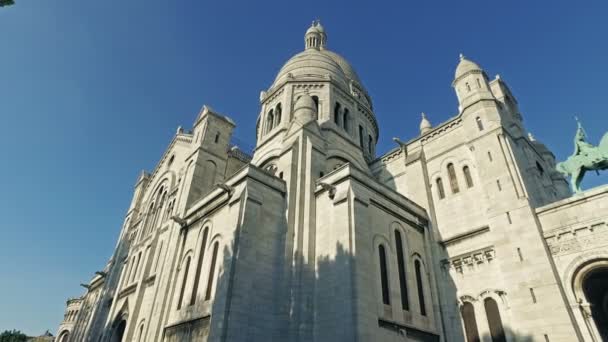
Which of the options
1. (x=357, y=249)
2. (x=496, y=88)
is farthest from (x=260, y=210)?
(x=496, y=88)

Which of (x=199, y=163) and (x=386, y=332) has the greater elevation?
(x=199, y=163)

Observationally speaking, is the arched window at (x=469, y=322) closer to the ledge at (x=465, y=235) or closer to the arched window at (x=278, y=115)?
the ledge at (x=465, y=235)

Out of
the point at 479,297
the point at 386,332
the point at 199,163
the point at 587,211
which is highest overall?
the point at 199,163

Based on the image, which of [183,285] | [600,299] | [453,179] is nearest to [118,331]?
[183,285]

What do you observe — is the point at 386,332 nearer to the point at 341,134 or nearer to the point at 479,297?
the point at 479,297

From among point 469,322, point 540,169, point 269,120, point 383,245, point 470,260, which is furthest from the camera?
point 269,120

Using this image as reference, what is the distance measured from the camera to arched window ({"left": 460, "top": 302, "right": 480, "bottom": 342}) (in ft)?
49.7

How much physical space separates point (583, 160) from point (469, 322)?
8749mm

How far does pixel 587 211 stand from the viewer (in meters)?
14.0

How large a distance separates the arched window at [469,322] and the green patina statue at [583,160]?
6827 mm

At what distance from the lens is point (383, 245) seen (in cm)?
1598

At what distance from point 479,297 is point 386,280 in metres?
4.29

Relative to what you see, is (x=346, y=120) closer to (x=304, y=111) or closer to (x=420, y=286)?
(x=304, y=111)

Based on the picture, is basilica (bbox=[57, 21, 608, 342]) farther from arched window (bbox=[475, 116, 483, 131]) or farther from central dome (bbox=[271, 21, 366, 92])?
central dome (bbox=[271, 21, 366, 92])
